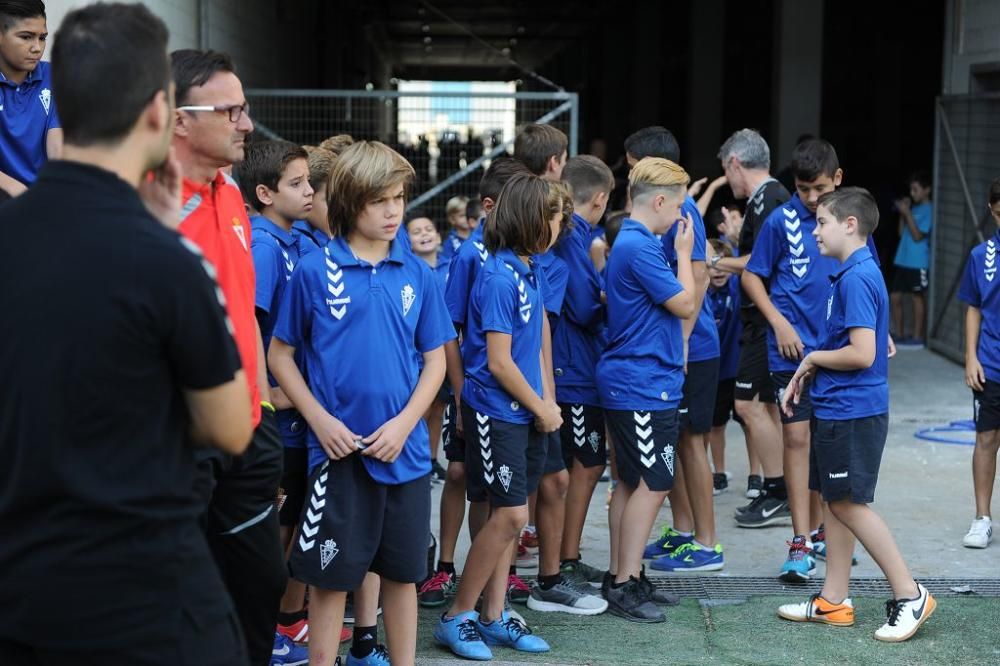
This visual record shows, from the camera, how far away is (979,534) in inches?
236

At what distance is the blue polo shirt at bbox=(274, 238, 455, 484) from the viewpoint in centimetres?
380

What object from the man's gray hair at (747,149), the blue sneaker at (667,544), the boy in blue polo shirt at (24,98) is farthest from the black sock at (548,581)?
the boy in blue polo shirt at (24,98)

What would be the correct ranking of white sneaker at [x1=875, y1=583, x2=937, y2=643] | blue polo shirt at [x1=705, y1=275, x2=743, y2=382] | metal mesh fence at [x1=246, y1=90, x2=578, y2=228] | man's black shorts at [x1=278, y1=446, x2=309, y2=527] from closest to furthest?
man's black shorts at [x1=278, y1=446, x2=309, y2=527]
white sneaker at [x1=875, y1=583, x2=937, y2=643]
blue polo shirt at [x1=705, y1=275, x2=743, y2=382]
metal mesh fence at [x1=246, y1=90, x2=578, y2=228]

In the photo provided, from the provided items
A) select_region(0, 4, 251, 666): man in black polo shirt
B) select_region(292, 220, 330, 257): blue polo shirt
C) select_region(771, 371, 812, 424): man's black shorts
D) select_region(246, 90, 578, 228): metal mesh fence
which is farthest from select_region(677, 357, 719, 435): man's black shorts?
select_region(246, 90, 578, 228): metal mesh fence

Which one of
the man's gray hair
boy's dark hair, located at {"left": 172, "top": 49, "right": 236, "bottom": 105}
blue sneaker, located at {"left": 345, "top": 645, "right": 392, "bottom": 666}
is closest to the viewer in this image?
boy's dark hair, located at {"left": 172, "top": 49, "right": 236, "bottom": 105}

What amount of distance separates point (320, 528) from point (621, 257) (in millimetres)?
1832

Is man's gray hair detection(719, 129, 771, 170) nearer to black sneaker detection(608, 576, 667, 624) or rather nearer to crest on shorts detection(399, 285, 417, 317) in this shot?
black sneaker detection(608, 576, 667, 624)

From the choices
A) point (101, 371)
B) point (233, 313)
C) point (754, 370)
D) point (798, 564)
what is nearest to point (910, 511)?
point (754, 370)

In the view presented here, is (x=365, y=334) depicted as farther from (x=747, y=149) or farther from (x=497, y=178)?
(x=747, y=149)

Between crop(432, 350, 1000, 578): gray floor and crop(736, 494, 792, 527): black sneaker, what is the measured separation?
0.05 m

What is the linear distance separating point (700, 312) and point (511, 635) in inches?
77.5

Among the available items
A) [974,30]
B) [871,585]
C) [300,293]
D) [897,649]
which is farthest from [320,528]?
[974,30]

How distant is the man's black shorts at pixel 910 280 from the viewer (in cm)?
1295

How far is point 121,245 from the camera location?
81.7 inches
